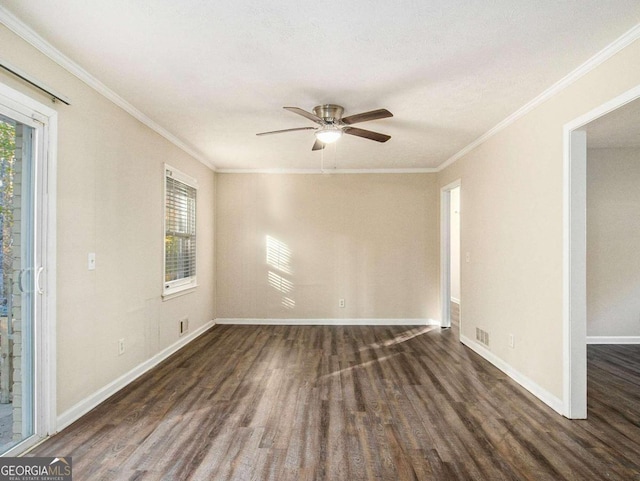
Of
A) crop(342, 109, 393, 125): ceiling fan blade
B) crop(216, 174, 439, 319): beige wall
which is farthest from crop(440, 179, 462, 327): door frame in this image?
crop(342, 109, 393, 125): ceiling fan blade

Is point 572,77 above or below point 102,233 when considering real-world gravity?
above

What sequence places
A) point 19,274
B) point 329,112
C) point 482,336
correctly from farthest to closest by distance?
point 482,336
point 329,112
point 19,274

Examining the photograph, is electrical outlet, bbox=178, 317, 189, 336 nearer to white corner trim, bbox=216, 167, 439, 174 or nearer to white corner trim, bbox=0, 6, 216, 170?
white corner trim, bbox=0, 6, 216, 170

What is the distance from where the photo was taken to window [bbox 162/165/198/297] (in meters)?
4.16

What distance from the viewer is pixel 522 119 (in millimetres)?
3293

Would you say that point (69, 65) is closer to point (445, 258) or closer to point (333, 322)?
point (333, 322)

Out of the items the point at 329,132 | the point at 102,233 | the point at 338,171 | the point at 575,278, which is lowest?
the point at 575,278

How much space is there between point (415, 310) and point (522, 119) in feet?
11.1

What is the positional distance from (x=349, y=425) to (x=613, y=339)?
4.19m

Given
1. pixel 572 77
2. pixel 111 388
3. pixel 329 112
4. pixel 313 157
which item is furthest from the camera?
pixel 313 157

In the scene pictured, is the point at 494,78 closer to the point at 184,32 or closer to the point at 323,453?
the point at 184,32

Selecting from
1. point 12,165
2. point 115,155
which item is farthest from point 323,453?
point 115,155

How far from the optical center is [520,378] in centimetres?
327

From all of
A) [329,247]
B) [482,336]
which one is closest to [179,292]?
[329,247]
